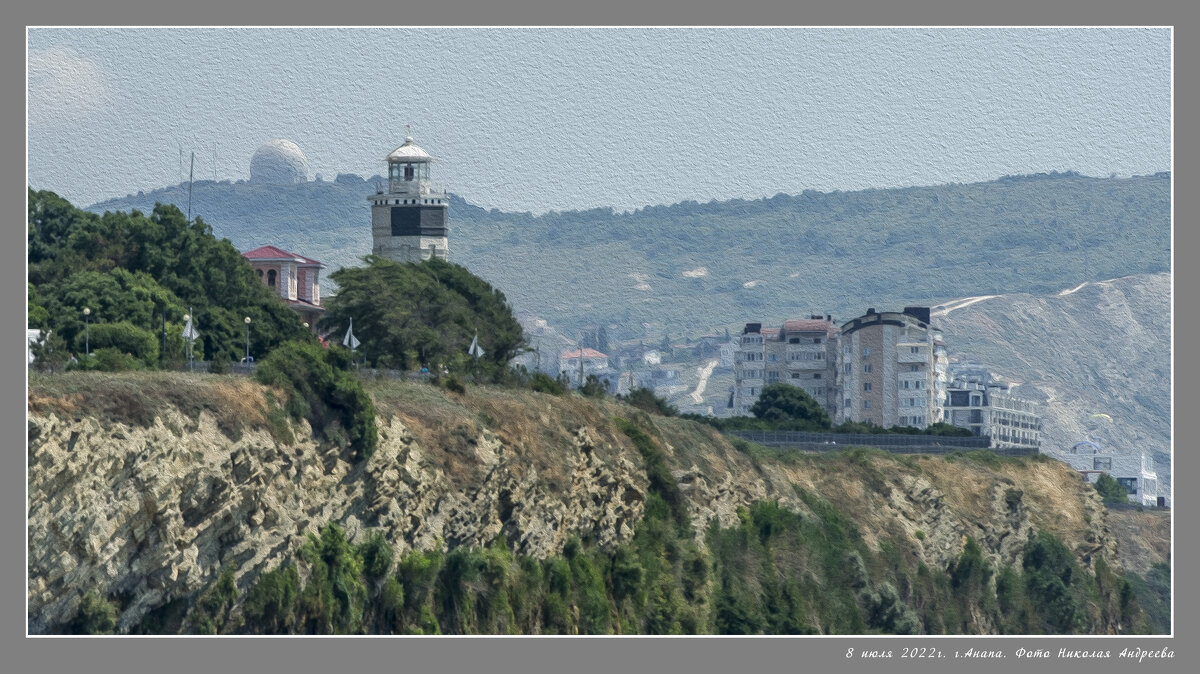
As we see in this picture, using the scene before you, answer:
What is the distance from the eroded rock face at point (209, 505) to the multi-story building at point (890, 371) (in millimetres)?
104673

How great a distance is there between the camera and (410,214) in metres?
121

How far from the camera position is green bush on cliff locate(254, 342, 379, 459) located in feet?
192

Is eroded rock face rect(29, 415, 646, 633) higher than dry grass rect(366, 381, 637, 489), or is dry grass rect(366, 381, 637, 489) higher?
→ dry grass rect(366, 381, 637, 489)

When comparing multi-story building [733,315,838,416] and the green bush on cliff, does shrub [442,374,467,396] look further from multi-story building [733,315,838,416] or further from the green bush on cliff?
multi-story building [733,315,838,416]

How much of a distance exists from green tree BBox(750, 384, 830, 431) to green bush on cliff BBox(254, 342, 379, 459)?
63.6 m

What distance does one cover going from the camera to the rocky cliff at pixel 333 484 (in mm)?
46906

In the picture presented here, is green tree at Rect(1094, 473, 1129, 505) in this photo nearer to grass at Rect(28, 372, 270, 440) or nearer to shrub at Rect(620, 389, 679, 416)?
shrub at Rect(620, 389, 679, 416)

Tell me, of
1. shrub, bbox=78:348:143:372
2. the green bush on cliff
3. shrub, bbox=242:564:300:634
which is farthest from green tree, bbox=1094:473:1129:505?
shrub, bbox=242:564:300:634

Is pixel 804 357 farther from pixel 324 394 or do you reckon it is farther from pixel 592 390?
pixel 324 394

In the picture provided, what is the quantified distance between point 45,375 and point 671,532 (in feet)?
104

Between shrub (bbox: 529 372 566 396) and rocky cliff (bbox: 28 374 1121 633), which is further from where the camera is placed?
shrub (bbox: 529 372 566 396)

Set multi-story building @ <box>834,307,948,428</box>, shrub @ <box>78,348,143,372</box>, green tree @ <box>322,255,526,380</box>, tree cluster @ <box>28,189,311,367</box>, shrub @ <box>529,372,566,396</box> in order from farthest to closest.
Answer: multi-story building @ <box>834,307,948,428</box> < green tree @ <box>322,255,526,380</box> < shrub @ <box>529,372,566,396</box> < tree cluster @ <box>28,189,311,367</box> < shrub @ <box>78,348,143,372</box>

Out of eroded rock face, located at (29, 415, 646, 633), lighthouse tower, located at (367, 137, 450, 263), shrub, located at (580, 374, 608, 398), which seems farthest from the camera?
lighthouse tower, located at (367, 137, 450, 263)

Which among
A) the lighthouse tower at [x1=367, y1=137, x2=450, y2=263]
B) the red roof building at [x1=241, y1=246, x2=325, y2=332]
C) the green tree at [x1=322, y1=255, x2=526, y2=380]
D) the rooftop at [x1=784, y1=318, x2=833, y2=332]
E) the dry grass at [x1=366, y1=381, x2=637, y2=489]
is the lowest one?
the dry grass at [x1=366, y1=381, x2=637, y2=489]
